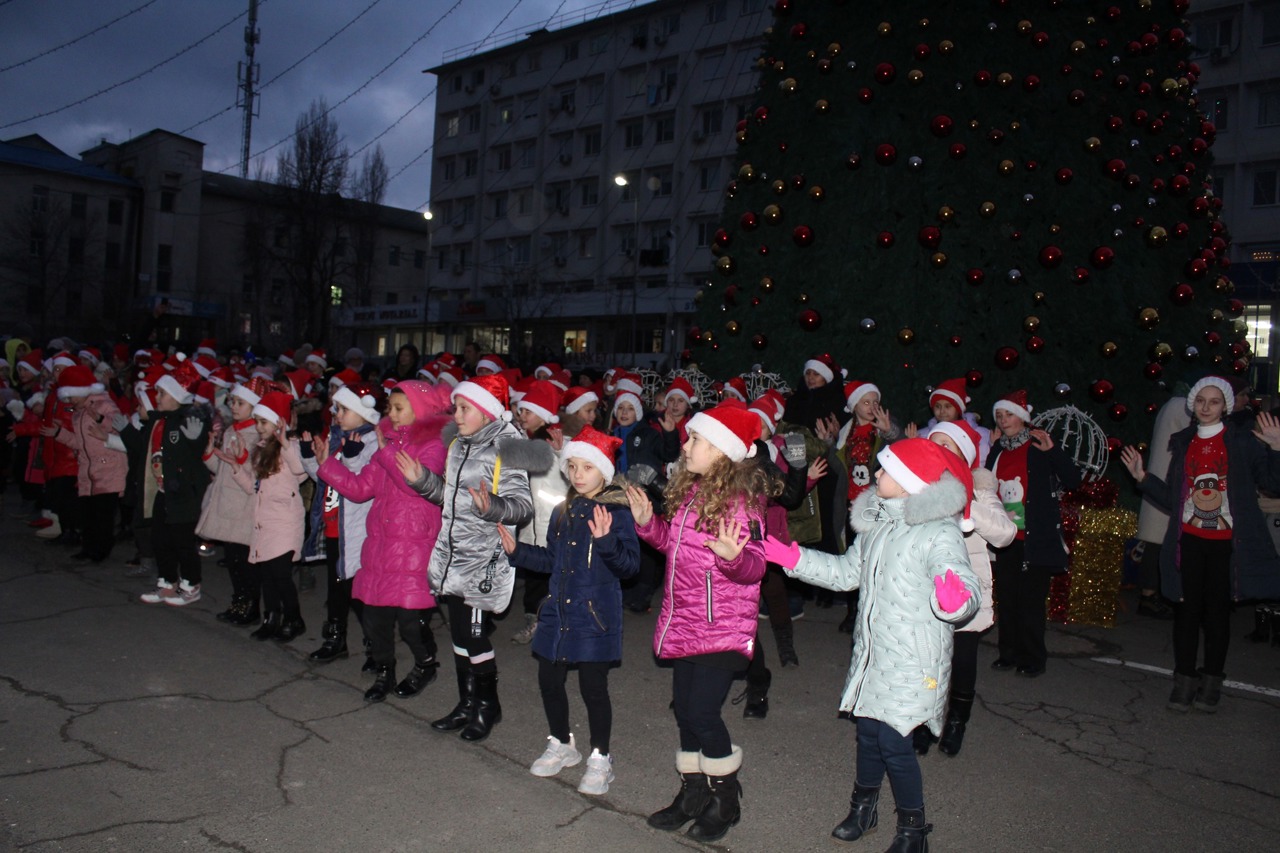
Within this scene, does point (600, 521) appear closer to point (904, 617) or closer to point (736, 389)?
point (904, 617)

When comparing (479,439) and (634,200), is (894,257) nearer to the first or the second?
(479,439)

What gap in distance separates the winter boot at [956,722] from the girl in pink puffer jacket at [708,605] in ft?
5.00

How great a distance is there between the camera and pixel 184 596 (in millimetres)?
7414

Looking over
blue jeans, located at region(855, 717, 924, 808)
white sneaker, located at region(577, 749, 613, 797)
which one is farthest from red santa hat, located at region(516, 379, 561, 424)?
blue jeans, located at region(855, 717, 924, 808)

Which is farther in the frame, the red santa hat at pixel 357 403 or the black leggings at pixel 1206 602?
the red santa hat at pixel 357 403

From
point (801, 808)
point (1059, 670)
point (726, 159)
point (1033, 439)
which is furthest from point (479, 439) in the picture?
point (726, 159)

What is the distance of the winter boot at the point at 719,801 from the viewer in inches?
151

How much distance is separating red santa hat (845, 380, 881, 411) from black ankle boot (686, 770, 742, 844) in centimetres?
460

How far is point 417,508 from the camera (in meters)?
5.25

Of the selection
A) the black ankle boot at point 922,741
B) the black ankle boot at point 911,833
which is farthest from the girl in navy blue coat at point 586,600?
the black ankle boot at point 922,741

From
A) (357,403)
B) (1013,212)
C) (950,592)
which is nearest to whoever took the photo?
(950,592)

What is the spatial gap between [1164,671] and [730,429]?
462cm

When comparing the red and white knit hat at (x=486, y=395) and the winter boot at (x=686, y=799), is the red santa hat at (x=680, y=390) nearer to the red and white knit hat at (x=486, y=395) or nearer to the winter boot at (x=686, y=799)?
the red and white knit hat at (x=486, y=395)

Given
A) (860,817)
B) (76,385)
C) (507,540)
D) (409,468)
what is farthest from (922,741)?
(76,385)
